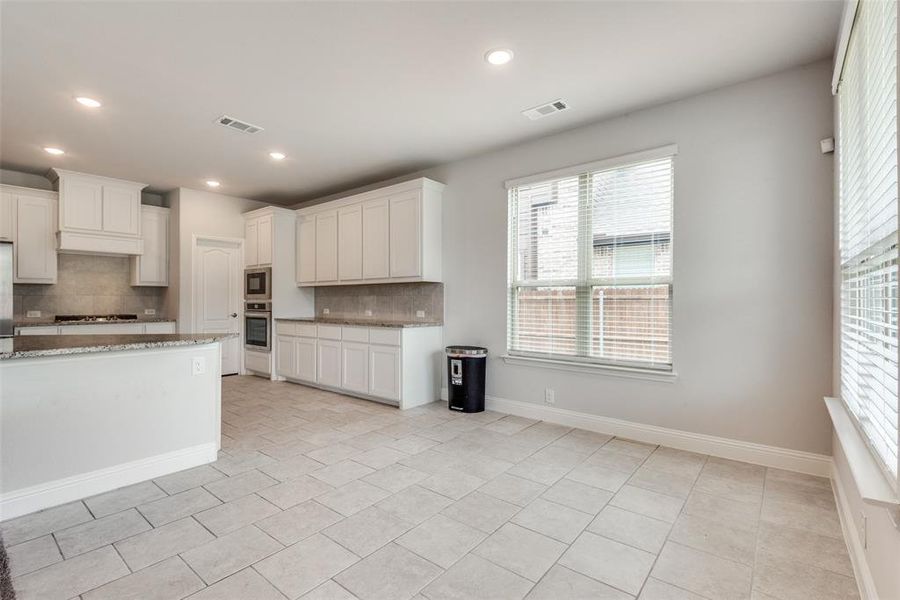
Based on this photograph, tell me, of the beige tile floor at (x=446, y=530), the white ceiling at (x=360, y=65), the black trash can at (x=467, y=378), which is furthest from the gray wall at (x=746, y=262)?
the black trash can at (x=467, y=378)

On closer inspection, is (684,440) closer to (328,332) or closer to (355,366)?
(355,366)

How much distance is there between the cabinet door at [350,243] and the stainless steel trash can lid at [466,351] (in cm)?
172

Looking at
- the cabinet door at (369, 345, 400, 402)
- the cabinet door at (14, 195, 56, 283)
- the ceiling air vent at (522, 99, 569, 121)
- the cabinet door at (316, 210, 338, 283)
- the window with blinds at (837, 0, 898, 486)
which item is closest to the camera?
the window with blinds at (837, 0, 898, 486)

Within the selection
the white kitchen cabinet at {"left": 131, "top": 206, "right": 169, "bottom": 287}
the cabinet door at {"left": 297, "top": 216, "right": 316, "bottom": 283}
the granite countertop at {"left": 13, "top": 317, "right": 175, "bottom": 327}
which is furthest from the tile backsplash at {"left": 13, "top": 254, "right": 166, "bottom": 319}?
the cabinet door at {"left": 297, "top": 216, "right": 316, "bottom": 283}

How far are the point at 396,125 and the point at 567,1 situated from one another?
1.97m

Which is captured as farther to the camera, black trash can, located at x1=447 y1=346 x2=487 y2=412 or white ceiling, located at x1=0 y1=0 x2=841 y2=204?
black trash can, located at x1=447 y1=346 x2=487 y2=412

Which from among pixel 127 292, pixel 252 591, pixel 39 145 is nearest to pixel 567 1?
pixel 252 591

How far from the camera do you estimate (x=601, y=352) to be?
12.4ft

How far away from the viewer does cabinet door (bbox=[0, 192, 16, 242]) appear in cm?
493

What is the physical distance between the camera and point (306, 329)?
5.70m

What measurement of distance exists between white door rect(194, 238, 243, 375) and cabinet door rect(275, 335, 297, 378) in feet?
2.16

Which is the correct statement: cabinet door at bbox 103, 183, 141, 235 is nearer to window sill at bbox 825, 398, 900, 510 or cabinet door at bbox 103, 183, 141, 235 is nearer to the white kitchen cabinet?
the white kitchen cabinet

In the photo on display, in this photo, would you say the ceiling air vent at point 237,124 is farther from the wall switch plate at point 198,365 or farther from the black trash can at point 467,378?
the black trash can at point 467,378

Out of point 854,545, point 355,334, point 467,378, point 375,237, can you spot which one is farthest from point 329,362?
point 854,545
